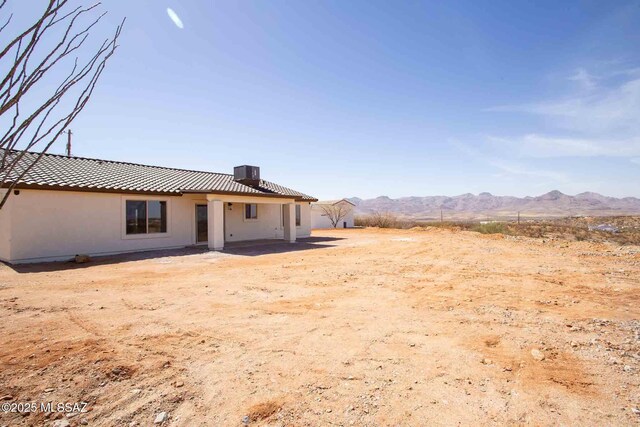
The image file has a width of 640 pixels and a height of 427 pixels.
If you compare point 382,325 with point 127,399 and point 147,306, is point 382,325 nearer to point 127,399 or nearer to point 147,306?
point 127,399

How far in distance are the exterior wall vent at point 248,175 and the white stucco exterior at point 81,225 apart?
3.83m

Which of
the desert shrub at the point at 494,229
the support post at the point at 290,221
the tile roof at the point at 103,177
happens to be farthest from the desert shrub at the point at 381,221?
the tile roof at the point at 103,177

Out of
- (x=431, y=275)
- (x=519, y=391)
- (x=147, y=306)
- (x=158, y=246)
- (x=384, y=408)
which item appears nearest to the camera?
(x=384, y=408)

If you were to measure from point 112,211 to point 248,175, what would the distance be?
8.69 metres

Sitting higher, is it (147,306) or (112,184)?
(112,184)

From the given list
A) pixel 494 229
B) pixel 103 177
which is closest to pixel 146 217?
pixel 103 177

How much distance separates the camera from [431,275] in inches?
348

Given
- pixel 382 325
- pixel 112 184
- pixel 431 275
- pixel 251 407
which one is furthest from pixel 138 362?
pixel 112 184

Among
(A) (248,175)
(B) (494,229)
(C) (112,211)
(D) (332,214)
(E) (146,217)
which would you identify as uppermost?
(A) (248,175)

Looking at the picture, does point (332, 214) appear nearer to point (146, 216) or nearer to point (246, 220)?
point (246, 220)

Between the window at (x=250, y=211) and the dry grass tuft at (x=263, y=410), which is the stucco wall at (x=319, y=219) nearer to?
the window at (x=250, y=211)

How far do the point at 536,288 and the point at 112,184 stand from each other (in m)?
14.7

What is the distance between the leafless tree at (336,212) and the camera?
35.6 meters

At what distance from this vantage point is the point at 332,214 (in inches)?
1409
